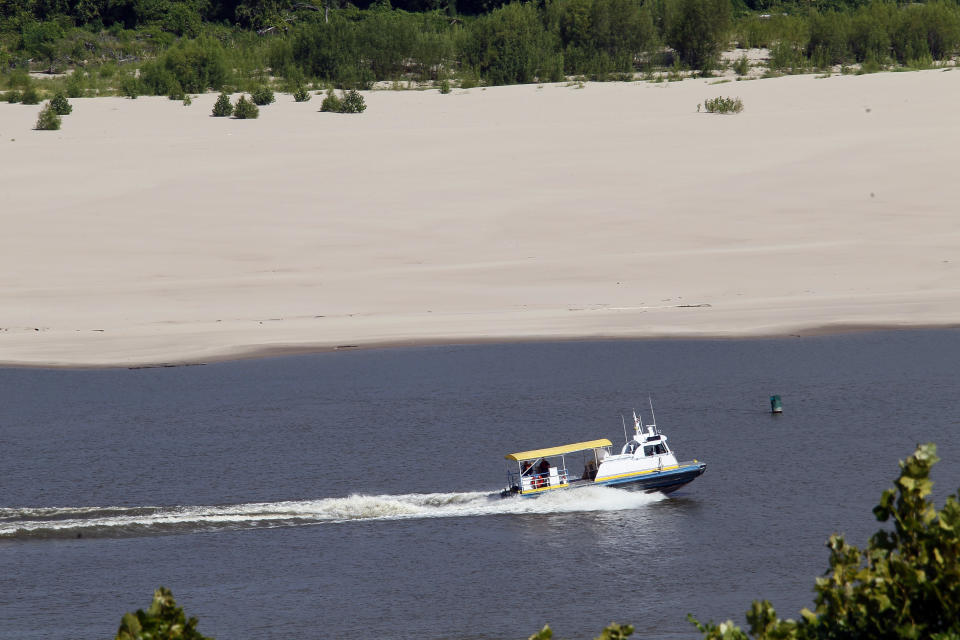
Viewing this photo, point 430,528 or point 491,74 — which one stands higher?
point 491,74

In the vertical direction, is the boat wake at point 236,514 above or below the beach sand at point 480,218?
below

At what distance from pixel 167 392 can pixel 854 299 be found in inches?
1036

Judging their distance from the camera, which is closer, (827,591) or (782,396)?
(827,591)

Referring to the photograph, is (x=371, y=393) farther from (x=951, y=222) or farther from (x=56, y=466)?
(x=951, y=222)

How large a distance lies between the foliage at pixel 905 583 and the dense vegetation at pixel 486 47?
253ft

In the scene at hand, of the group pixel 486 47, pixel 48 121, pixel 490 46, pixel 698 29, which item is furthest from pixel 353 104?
pixel 698 29

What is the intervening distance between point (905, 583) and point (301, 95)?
75424mm

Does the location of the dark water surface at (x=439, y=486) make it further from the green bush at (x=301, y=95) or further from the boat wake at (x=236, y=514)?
the green bush at (x=301, y=95)

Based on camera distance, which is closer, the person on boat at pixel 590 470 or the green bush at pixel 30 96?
the person on boat at pixel 590 470

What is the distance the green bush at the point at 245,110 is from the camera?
257ft

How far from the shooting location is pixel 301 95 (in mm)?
80812

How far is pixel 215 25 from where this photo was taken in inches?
3767

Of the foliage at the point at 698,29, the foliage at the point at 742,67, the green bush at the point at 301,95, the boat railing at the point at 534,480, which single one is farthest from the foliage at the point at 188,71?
the boat railing at the point at 534,480

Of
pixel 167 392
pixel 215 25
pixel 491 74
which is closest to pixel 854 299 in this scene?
pixel 167 392
